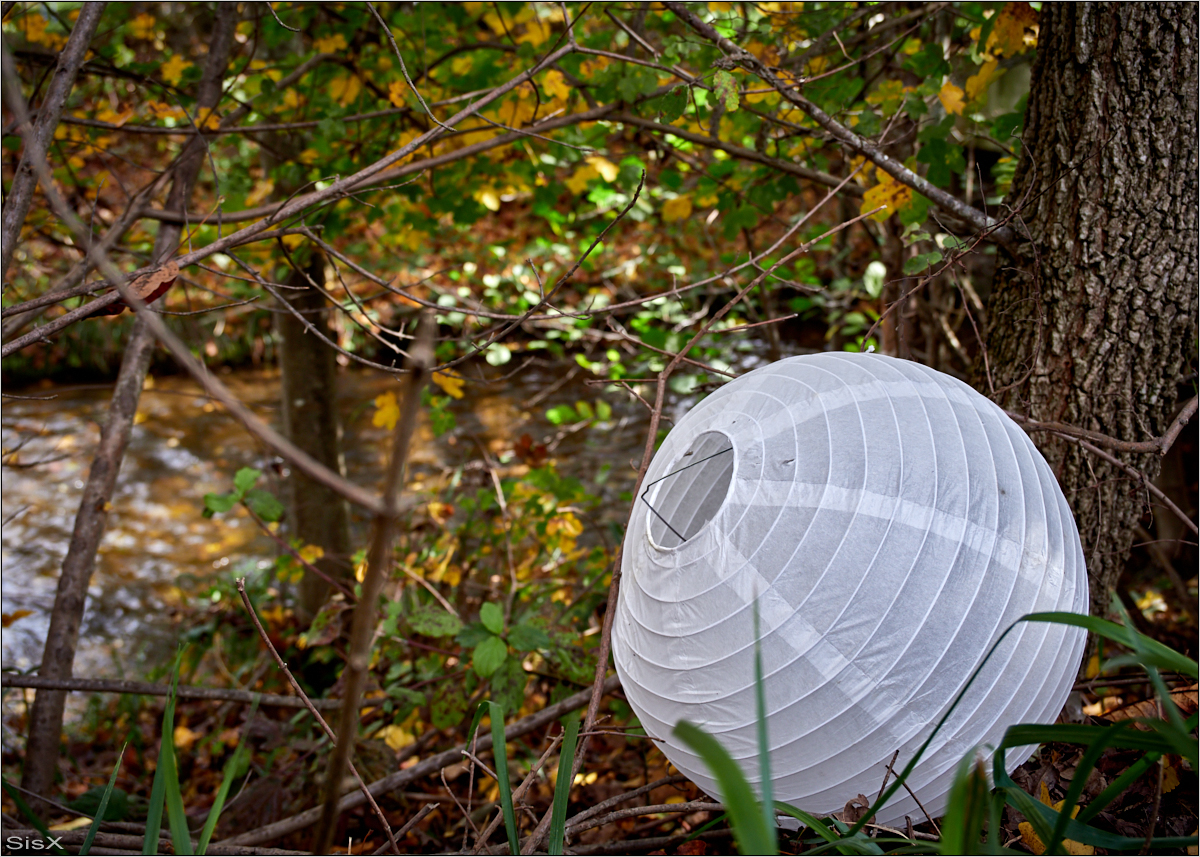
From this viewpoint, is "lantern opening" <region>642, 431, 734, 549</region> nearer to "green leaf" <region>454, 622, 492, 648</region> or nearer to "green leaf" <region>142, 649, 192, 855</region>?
"green leaf" <region>142, 649, 192, 855</region>

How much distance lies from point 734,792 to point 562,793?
43 cm

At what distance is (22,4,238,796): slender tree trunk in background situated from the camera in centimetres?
220

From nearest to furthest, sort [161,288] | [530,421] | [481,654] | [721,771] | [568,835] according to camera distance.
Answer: [721,771], [568,835], [161,288], [481,654], [530,421]

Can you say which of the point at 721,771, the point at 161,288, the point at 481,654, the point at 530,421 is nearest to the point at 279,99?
the point at 161,288

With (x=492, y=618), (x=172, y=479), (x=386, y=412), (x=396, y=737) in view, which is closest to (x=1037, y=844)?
(x=492, y=618)

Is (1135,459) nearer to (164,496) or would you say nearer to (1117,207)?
(1117,207)

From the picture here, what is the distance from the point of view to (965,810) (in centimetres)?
90

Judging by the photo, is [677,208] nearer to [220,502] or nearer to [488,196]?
[488,196]

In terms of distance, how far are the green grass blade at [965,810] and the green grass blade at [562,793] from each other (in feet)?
1.60

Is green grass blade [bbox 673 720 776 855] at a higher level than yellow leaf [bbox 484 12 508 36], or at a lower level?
lower

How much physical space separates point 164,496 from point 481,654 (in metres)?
5.34

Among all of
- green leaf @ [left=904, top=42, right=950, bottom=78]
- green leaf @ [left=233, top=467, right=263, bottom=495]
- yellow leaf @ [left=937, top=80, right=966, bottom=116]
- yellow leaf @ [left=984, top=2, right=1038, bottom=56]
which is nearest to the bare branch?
yellow leaf @ [left=937, top=80, right=966, bottom=116]

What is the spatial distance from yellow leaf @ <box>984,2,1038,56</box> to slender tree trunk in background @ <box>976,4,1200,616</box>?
0.43 ft

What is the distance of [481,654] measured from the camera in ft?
6.46
